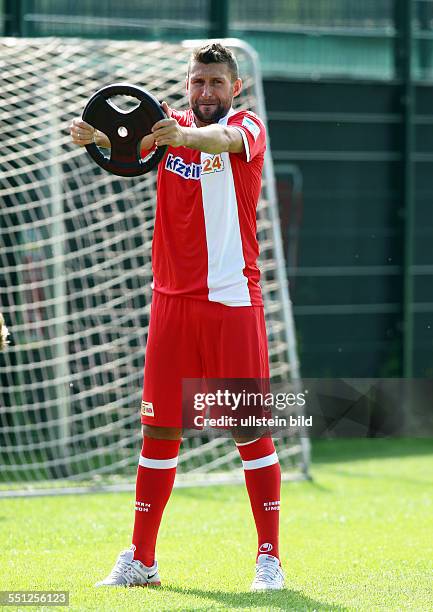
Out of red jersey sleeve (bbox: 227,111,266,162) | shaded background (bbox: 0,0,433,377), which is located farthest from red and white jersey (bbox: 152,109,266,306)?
shaded background (bbox: 0,0,433,377)

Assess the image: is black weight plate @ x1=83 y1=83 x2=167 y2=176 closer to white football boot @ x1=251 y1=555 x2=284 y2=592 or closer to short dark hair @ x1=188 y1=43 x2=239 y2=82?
short dark hair @ x1=188 y1=43 x2=239 y2=82

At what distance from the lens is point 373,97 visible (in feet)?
31.6

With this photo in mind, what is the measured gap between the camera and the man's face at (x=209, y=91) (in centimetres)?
427

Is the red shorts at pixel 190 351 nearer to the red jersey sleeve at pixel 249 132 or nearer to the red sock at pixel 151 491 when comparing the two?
the red sock at pixel 151 491

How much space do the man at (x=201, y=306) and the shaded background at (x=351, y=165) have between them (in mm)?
4981

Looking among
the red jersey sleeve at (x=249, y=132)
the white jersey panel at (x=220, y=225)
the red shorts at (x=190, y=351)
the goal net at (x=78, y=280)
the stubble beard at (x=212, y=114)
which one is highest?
the stubble beard at (x=212, y=114)

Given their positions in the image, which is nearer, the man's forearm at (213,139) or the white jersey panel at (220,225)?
the man's forearm at (213,139)

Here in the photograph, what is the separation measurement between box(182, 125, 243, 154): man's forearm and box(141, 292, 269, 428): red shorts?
589 millimetres

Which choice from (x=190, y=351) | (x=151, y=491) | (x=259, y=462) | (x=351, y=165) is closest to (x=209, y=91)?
(x=190, y=351)

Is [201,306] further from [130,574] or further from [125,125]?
[130,574]

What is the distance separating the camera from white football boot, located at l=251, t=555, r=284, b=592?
13.6 feet

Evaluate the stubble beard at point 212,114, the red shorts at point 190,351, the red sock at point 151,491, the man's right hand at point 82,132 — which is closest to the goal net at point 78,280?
the red sock at point 151,491

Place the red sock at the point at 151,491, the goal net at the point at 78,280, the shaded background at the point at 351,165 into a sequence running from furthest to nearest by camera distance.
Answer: the shaded background at the point at 351,165, the goal net at the point at 78,280, the red sock at the point at 151,491

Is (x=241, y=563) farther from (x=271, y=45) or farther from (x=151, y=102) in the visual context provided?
(x=271, y=45)
